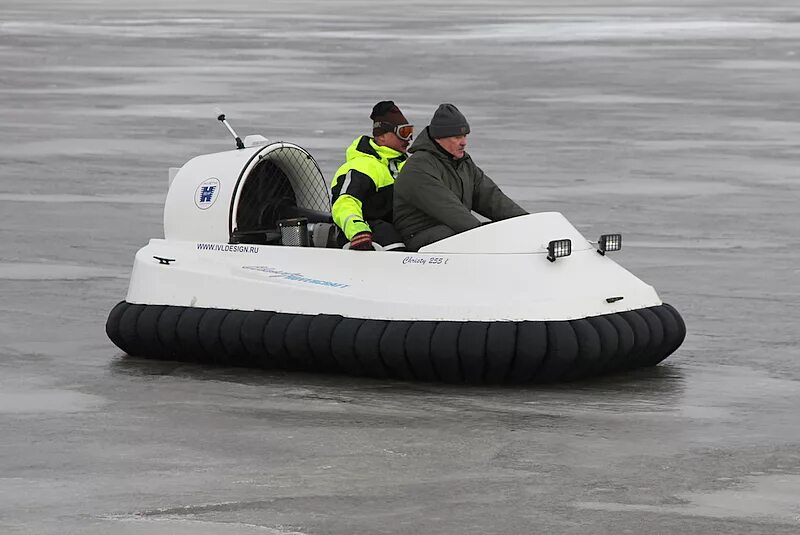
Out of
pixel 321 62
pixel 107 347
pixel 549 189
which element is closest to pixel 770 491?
pixel 107 347

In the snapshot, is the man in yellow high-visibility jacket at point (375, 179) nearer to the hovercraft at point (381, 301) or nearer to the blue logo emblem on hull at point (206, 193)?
the hovercraft at point (381, 301)

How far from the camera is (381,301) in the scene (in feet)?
28.5

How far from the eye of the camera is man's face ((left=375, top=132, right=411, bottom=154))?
9438 millimetres

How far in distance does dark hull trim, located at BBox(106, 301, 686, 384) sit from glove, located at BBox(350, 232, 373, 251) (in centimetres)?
41

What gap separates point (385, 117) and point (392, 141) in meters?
0.17

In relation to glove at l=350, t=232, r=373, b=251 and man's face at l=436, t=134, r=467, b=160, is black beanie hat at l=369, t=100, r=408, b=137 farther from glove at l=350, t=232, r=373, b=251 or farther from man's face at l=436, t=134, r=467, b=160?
glove at l=350, t=232, r=373, b=251

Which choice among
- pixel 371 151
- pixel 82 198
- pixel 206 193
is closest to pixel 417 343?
pixel 371 151

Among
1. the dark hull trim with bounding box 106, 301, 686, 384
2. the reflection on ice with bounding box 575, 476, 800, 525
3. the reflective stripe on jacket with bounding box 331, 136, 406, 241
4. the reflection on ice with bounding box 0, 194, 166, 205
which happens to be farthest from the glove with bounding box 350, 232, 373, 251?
the reflection on ice with bounding box 0, 194, 166, 205

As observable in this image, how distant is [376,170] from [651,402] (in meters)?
1.95

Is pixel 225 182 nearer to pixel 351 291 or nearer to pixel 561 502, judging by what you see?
pixel 351 291

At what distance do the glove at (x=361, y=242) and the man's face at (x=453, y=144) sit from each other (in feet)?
1.91

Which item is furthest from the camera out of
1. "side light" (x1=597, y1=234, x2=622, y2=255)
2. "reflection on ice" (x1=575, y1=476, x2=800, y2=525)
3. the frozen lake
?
"side light" (x1=597, y1=234, x2=622, y2=255)

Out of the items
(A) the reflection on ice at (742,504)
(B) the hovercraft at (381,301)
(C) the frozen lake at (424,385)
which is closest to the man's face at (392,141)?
(B) the hovercraft at (381,301)

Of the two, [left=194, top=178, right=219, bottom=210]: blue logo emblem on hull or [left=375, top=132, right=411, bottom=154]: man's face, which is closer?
[left=375, top=132, right=411, bottom=154]: man's face
